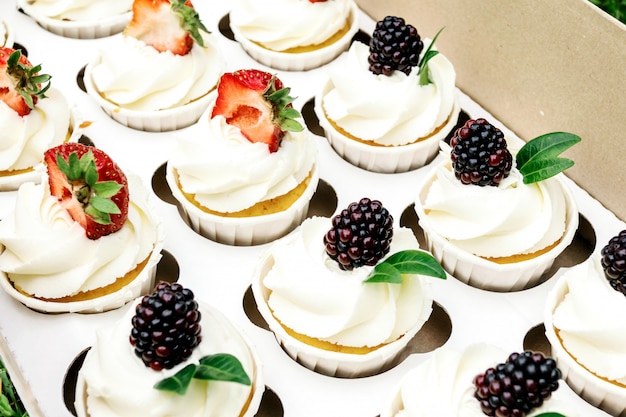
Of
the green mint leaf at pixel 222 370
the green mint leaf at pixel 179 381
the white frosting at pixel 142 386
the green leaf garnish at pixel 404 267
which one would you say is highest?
the green leaf garnish at pixel 404 267

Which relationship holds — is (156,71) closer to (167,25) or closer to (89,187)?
(167,25)

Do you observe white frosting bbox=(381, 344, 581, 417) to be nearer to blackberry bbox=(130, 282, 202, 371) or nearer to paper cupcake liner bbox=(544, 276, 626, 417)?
paper cupcake liner bbox=(544, 276, 626, 417)

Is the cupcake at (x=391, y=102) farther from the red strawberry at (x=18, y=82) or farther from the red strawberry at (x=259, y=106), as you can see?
the red strawberry at (x=18, y=82)

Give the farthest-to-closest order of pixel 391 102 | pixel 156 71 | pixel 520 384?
1. pixel 156 71
2. pixel 391 102
3. pixel 520 384

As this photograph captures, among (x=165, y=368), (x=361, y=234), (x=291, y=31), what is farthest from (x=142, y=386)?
(x=291, y=31)

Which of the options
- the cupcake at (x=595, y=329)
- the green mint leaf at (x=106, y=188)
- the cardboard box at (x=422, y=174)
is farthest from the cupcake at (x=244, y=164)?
the cupcake at (x=595, y=329)
